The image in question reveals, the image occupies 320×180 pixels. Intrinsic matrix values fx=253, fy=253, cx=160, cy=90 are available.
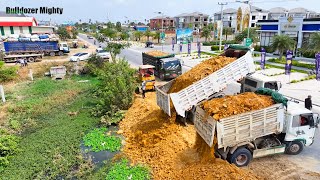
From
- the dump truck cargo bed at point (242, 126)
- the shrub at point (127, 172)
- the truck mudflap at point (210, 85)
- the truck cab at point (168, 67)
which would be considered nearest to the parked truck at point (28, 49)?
the truck cab at point (168, 67)

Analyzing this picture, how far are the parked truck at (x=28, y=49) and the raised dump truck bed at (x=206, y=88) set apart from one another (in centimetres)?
2925

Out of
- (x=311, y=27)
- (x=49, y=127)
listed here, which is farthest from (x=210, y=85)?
(x=311, y=27)

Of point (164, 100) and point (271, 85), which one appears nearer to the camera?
point (164, 100)

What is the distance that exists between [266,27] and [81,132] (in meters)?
38.4

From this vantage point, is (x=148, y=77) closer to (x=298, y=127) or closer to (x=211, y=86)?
(x=211, y=86)

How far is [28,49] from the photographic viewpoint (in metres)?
36.0

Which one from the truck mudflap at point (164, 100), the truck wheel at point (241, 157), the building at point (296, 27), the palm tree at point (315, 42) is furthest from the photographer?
the building at point (296, 27)

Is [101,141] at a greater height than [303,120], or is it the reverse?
[303,120]

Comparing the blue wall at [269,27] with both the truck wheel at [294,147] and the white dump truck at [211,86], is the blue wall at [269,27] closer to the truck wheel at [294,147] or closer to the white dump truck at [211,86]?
the white dump truck at [211,86]

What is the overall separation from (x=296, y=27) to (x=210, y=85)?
104ft

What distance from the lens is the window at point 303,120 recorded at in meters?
9.27

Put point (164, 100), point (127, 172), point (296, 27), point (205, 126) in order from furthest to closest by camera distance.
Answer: point (296, 27)
point (164, 100)
point (127, 172)
point (205, 126)

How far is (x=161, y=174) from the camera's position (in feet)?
29.2

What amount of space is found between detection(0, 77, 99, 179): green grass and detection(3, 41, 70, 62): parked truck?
14.8 m
